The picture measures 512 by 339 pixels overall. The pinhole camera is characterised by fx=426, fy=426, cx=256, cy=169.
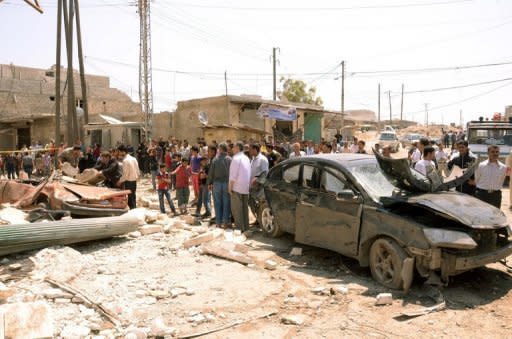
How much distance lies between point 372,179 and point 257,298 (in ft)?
7.70

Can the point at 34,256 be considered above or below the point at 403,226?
below

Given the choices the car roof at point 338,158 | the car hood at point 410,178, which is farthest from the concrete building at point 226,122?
the car hood at point 410,178

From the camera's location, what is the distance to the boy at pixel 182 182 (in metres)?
9.84

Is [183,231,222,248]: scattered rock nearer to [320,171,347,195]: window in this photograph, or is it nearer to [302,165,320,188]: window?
[302,165,320,188]: window

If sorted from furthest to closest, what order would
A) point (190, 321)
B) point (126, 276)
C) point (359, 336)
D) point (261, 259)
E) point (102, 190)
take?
point (102, 190)
point (261, 259)
point (126, 276)
point (190, 321)
point (359, 336)

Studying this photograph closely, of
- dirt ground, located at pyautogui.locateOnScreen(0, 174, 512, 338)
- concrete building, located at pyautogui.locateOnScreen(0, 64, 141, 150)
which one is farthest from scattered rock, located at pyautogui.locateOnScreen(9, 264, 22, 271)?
concrete building, located at pyautogui.locateOnScreen(0, 64, 141, 150)

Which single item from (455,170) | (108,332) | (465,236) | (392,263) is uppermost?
(455,170)

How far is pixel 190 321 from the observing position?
14.4ft

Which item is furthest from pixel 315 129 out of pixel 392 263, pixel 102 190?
pixel 392 263

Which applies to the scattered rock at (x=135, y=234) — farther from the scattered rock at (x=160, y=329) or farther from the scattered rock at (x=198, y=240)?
the scattered rock at (x=160, y=329)

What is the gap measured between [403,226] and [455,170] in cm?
234

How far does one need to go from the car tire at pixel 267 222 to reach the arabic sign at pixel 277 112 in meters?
15.6

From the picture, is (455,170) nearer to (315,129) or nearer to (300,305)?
(300,305)

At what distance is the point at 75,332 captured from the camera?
405 centimetres
